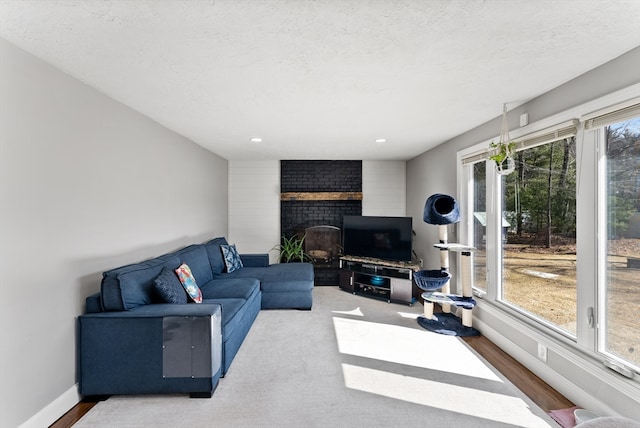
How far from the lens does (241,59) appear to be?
1848 millimetres

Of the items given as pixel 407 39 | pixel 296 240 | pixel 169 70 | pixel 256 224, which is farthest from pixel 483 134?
pixel 256 224

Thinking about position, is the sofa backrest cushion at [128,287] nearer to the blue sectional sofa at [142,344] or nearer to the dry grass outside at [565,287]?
the blue sectional sofa at [142,344]

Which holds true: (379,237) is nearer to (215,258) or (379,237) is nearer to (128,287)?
(215,258)

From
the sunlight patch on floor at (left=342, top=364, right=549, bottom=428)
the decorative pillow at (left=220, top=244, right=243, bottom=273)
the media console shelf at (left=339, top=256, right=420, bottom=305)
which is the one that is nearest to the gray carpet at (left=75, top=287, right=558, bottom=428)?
the sunlight patch on floor at (left=342, top=364, right=549, bottom=428)

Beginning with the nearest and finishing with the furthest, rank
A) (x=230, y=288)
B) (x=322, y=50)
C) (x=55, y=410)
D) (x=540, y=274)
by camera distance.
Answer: (x=322, y=50) → (x=55, y=410) → (x=540, y=274) → (x=230, y=288)

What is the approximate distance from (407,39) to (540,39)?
742 millimetres

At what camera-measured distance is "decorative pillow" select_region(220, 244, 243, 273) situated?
431cm

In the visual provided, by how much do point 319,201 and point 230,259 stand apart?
213 centimetres

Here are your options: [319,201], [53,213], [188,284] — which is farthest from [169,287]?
[319,201]

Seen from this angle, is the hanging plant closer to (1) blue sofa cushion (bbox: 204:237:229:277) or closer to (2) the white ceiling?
(2) the white ceiling

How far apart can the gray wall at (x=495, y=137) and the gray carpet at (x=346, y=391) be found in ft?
1.26

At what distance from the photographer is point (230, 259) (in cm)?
439

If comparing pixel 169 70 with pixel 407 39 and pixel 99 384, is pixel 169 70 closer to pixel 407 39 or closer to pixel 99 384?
pixel 407 39

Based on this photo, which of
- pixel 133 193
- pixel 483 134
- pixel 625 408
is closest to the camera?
pixel 625 408
